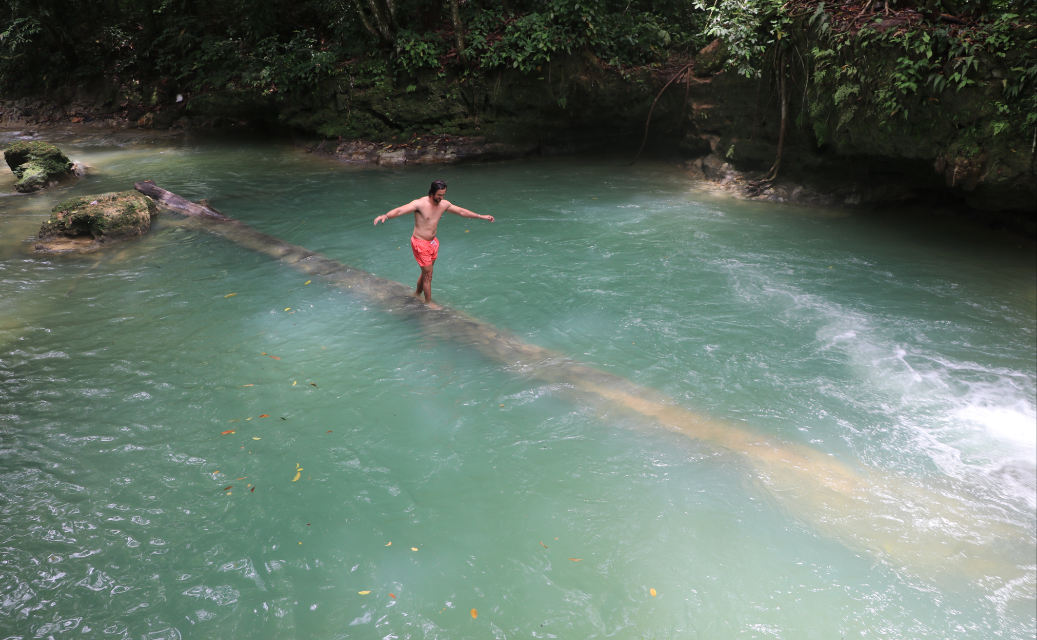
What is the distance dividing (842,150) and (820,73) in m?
1.58

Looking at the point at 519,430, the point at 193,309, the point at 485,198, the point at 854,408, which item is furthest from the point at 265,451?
the point at 485,198

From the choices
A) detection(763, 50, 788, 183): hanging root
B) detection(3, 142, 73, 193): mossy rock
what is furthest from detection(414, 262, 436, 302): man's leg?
detection(3, 142, 73, 193): mossy rock

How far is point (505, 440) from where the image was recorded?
5.38m

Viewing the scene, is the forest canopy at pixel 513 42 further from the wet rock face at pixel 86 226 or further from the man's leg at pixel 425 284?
the wet rock face at pixel 86 226

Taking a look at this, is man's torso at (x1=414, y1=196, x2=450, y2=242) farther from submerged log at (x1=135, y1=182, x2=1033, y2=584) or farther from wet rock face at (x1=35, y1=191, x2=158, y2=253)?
wet rock face at (x1=35, y1=191, x2=158, y2=253)

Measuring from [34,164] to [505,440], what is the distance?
14355mm

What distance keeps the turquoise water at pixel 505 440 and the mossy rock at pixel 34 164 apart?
4856mm

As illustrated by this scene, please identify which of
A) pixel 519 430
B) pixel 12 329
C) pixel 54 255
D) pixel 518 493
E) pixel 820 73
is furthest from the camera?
pixel 820 73

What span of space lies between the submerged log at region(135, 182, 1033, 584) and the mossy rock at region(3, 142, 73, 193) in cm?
1267

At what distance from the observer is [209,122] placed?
66.1 feet

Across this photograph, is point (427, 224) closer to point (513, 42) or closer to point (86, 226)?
point (86, 226)

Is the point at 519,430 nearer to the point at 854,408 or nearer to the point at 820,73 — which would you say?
the point at 854,408

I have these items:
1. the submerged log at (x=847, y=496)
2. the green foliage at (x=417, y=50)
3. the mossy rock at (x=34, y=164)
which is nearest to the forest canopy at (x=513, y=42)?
the green foliage at (x=417, y=50)

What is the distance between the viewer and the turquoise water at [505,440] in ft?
12.7
